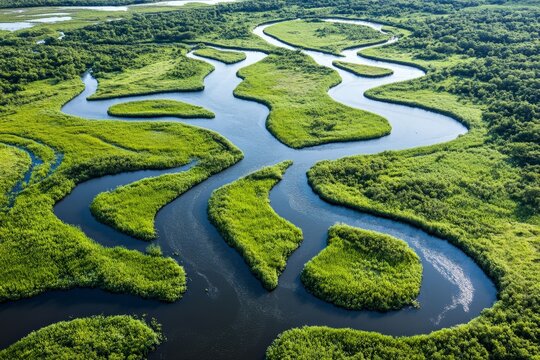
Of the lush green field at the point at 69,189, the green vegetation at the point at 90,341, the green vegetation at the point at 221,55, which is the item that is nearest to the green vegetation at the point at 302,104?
the green vegetation at the point at 221,55

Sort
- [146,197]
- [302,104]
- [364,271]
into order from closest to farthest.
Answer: [364,271]
[146,197]
[302,104]

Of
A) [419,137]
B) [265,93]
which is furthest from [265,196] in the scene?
[265,93]

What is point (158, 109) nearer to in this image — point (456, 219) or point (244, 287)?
point (244, 287)

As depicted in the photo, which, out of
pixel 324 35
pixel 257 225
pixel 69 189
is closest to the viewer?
pixel 257 225

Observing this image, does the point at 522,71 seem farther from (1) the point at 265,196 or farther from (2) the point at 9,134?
(2) the point at 9,134

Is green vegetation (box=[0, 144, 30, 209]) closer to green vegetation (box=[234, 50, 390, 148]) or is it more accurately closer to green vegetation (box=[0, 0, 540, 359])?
green vegetation (box=[0, 0, 540, 359])

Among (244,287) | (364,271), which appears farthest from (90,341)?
(364,271)

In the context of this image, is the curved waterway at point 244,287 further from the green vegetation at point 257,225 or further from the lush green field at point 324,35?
the lush green field at point 324,35

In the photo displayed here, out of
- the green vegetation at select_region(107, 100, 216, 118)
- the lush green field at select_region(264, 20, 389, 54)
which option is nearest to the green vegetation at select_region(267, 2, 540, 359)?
the lush green field at select_region(264, 20, 389, 54)
